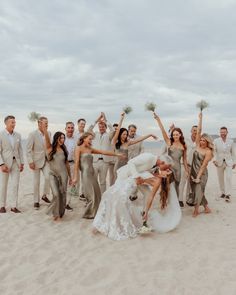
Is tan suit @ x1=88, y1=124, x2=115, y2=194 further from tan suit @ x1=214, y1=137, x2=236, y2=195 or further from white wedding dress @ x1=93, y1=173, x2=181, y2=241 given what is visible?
tan suit @ x1=214, y1=137, x2=236, y2=195

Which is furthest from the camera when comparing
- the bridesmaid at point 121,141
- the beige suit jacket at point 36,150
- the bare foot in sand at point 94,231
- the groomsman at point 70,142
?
the groomsman at point 70,142

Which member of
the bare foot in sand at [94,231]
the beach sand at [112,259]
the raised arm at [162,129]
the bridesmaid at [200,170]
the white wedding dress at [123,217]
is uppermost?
the raised arm at [162,129]

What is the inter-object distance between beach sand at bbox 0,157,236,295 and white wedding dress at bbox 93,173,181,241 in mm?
178

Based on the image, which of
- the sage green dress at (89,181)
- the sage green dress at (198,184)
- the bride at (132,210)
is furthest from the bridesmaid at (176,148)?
the sage green dress at (89,181)

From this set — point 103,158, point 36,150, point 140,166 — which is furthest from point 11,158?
point 140,166

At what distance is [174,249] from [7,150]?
4.51 m

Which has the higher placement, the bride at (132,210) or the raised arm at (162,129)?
the raised arm at (162,129)

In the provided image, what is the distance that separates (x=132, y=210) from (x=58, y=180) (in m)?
1.85

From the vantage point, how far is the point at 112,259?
17.3 feet

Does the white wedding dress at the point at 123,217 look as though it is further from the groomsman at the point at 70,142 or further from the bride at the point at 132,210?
the groomsman at the point at 70,142

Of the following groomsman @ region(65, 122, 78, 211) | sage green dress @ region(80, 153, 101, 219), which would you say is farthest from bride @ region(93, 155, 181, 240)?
groomsman @ region(65, 122, 78, 211)

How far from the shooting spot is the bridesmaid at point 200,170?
767cm

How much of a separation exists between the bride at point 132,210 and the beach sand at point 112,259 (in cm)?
20

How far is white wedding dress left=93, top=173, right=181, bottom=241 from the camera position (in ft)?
20.3
